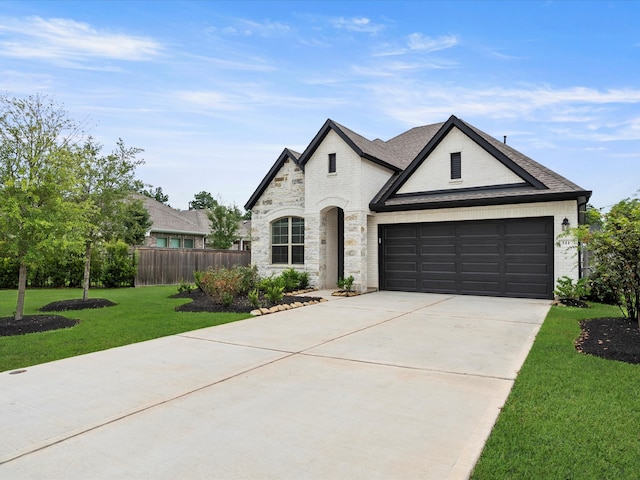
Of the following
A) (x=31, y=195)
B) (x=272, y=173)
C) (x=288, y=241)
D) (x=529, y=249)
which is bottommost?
(x=529, y=249)

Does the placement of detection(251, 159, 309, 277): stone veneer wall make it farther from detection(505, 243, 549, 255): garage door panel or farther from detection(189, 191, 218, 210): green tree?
detection(189, 191, 218, 210): green tree

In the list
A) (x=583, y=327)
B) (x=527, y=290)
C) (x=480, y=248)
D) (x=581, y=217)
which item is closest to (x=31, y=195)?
(x=583, y=327)

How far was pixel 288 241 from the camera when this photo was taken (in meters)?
16.3

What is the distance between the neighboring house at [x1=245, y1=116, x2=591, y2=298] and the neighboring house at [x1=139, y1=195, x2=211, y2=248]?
14013 millimetres

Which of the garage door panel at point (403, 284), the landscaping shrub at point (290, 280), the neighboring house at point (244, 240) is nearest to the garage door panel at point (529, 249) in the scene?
the garage door panel at point (403, 284)

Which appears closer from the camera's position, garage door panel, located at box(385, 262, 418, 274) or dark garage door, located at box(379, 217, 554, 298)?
dark garage door, located at box(379, 217, 554, 298)

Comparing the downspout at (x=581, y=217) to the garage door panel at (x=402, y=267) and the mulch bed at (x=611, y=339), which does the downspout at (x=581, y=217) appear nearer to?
the mulch bed at (x=611, y=339)

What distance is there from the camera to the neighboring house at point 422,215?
1208cm

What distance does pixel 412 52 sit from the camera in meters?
13.3

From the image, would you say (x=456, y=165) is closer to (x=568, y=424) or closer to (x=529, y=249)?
(x=529, y=249)

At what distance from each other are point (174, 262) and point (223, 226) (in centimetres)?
985

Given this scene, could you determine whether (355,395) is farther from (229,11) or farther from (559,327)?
(229,11)

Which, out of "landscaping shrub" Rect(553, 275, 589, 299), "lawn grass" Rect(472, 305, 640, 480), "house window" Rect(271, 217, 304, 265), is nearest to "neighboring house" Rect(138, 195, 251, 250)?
"house window" Rect(271, 217, 304, 265)

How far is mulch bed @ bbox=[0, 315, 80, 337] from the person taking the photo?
747 cm
